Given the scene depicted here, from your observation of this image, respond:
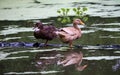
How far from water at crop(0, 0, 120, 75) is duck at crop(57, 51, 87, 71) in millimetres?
79

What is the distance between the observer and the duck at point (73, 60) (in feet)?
28.6

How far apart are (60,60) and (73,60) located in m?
0.25

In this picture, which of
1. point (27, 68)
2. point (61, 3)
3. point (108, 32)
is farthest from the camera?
point (61, 3)

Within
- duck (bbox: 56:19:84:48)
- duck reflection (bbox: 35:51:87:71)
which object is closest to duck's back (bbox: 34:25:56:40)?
duck (bbox: 56:19:84:48)

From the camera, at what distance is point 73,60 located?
9305 millimetres

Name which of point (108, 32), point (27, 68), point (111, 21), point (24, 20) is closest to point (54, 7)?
point (24, 20)

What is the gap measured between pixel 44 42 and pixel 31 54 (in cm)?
172

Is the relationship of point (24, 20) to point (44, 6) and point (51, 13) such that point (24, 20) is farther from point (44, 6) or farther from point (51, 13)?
point (44, 6)

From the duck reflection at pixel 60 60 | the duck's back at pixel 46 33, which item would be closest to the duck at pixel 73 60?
the duck reflection at pixel 60 60

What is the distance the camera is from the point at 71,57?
377 inches

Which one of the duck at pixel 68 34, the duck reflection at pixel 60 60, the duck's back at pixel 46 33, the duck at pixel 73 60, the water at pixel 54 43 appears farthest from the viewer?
the duck's back at pixel 46 33

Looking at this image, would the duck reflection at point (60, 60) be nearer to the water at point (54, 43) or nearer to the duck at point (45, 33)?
the water at point (54, 43)

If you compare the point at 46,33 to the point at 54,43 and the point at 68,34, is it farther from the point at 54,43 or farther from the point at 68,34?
the point at 68,34

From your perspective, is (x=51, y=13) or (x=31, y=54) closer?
(x=31, y=54)
